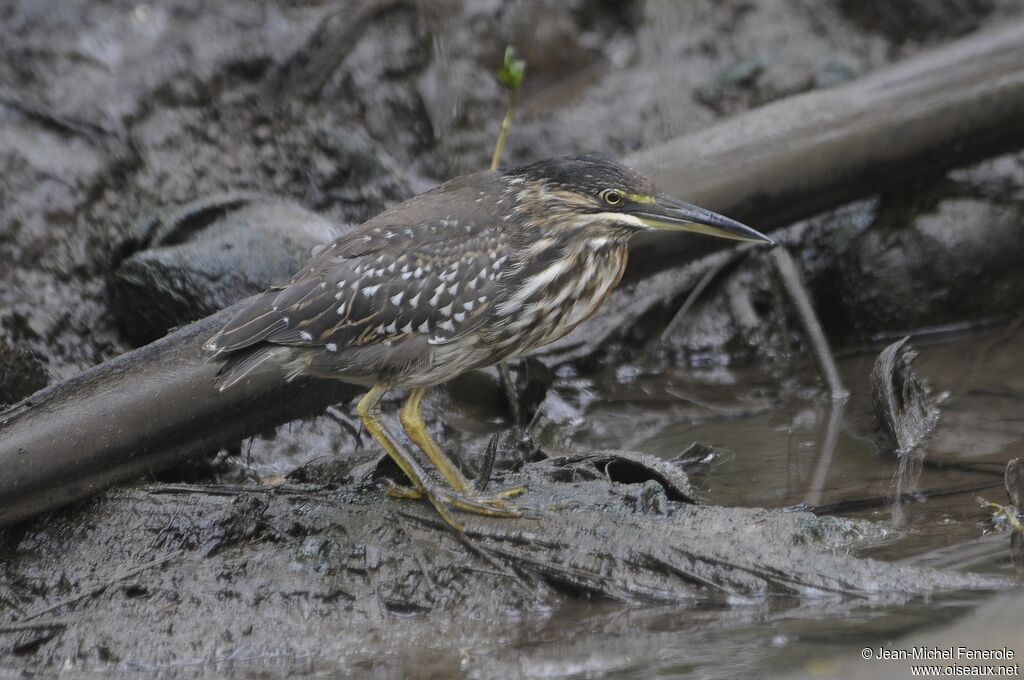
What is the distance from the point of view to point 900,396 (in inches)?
229

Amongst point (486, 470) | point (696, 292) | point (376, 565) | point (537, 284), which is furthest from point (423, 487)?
point (696, 292)

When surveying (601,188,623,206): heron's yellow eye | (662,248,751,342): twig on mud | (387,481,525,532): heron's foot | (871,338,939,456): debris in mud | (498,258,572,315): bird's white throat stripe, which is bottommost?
(871,338,939,456): debris in mud

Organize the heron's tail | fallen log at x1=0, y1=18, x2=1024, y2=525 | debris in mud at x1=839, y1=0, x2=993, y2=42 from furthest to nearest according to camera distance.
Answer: debris in mud at x1=839, y1=0, x2=993, y2=42 < fallen log at x1=0, y1=18, x2=1024, y2=525 < the heron's tail

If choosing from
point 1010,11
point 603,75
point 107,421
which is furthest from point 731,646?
point 1010,11

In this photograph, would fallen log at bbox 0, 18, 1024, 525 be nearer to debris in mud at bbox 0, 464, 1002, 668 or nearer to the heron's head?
debris in mud at bbox 0, 464, 1002, 668

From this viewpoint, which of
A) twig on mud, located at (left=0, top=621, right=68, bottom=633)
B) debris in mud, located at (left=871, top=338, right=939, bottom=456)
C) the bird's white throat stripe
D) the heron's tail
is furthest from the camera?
debris in mud, located at (left=871, top=338, right=939, bottom=456)

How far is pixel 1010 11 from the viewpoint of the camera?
29.5 feet

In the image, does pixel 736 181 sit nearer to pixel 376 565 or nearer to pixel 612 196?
pixel 612 196

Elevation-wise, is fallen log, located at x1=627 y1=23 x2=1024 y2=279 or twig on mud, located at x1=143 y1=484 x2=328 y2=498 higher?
twig on mud, located at x1=143 y1=484 x2=328 y2=498

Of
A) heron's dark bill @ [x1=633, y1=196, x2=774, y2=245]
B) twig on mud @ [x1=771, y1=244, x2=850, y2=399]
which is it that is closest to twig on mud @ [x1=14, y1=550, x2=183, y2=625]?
heron's dark bill @ [x1=633, y1=196, x2=774, y2=245]

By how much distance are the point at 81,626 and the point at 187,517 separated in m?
0.60

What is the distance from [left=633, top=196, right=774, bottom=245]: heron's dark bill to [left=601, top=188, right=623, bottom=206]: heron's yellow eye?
87 mm

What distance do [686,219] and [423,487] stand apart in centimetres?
150

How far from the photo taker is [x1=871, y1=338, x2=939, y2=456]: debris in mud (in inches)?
223
